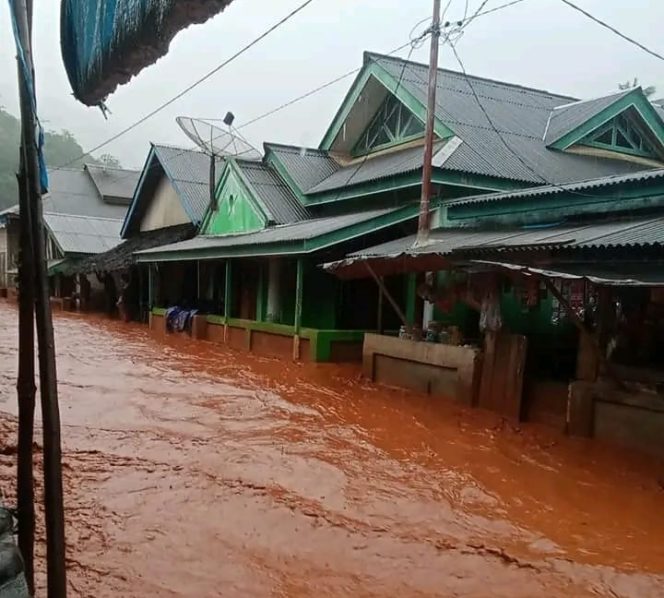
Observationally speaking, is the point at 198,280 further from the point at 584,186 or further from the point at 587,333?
the point at 587,333

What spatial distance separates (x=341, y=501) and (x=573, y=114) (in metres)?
13.0

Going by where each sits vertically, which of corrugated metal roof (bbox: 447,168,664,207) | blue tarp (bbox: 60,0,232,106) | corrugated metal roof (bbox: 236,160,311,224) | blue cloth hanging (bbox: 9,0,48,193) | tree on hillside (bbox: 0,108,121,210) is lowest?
blue cloth hanging (bbox: 9,0,48,193)

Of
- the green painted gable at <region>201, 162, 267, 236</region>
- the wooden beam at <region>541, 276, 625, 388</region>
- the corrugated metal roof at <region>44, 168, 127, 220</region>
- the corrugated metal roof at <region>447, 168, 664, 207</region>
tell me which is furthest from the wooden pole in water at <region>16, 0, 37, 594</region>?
the corrugated metal roof at <region>44, 168, 127, 220</region>

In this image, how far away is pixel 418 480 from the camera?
626 centimetres

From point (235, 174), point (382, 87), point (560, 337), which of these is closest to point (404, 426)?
point (560, 337)

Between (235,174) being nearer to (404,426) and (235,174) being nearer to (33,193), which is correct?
(404,426)

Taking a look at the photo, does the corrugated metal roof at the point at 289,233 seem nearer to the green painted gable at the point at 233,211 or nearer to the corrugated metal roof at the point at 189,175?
the green painted gable at the point at 233,211

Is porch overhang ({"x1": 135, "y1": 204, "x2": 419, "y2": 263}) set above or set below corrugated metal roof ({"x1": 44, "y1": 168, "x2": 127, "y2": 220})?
below

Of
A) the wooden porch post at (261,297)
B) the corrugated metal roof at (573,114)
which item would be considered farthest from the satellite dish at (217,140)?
the corrugated metal roof at (573,114)

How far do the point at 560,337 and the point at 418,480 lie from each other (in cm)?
614

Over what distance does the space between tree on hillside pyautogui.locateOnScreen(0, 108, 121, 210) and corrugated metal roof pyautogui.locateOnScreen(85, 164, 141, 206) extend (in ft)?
33.6

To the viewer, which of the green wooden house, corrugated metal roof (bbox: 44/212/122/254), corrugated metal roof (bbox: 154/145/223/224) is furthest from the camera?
corrugated metal roof (bbox: 44/212/122/254)

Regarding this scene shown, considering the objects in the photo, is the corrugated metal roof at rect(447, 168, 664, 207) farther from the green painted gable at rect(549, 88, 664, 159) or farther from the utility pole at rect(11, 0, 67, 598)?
the utility pole at rect(11, 0, 67, 598)

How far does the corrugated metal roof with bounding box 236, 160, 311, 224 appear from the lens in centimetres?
1612
